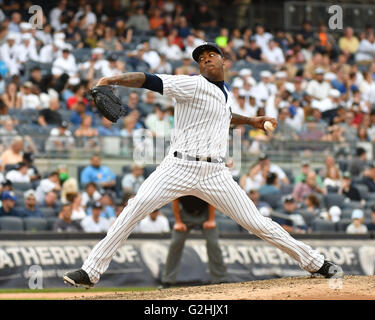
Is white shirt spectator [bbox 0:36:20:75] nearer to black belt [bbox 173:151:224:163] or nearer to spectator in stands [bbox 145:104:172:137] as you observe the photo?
spectator in stands [bbox 145:104:172:137]

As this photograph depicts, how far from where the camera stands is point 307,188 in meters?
14.8

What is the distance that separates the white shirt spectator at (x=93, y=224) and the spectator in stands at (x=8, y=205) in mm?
1013

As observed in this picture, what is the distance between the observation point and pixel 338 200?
14898 mm

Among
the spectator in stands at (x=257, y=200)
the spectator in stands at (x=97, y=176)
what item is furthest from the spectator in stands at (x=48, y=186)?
the spectator in stands at (x=257, y=200)

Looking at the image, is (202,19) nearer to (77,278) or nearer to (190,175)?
(190,175)

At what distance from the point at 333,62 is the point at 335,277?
1367cm

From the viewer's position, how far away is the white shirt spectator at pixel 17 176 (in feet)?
44.2

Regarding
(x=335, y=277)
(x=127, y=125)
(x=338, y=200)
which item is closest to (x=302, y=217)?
(x=338, y=200)

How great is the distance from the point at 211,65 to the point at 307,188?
798 cm

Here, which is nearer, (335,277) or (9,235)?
(335,277)

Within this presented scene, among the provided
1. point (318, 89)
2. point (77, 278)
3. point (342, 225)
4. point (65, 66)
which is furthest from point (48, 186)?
point (318, 89)

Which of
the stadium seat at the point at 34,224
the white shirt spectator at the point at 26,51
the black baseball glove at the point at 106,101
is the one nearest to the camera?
the black baseball glove at the point at 106,101

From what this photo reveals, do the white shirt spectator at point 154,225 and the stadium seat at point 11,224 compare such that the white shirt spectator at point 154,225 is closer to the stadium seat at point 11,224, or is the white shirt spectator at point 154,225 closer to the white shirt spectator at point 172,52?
the stadium seat at point 11,224

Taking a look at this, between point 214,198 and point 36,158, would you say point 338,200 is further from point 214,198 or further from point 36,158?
point 214,198
